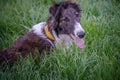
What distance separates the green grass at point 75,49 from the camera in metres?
3.43

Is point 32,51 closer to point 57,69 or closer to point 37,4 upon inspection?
point 57,69

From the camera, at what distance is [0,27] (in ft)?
17.2

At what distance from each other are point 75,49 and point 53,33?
0.42m

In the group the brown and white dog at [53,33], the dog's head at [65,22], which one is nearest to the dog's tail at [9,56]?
the brown and white dog at [53,33]

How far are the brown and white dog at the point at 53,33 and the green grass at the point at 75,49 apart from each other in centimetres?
17

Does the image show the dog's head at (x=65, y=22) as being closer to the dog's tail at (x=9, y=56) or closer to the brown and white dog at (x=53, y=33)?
the brown and white dog at (x=53, y=33)

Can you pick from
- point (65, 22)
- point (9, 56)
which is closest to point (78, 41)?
point (65, 22)

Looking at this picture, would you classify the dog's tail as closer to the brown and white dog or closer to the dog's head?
the brown and white dog

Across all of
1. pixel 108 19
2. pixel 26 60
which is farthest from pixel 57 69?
pixel 108 19

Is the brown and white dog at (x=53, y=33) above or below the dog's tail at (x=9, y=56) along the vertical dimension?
above

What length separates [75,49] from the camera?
390 centimetres

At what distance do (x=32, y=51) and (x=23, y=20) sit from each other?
167cm

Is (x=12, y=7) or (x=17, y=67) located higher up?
(x=12, y=7)

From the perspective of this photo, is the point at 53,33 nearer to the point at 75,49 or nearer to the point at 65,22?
the point at 65,22
